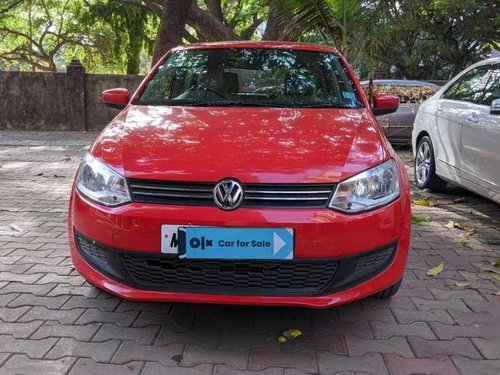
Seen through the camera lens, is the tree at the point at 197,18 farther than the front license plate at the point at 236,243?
Yes

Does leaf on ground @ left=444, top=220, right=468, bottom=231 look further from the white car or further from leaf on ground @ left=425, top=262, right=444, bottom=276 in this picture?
leaf on ground @ left=425, top=262, right=444, bottom=276

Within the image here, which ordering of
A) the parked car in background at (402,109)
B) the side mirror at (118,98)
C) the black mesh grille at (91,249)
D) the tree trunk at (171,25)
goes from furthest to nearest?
1. the parked car in background at (402,109)
2. the tree trunk at (171,25)
3. the side mirror at (118,98)
4. the black mesh grille at (91,249)

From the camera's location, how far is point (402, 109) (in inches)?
374

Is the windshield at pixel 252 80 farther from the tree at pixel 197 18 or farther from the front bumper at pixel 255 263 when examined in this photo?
the tree at pixel 197 18

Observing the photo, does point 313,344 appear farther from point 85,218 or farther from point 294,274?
point 85,218

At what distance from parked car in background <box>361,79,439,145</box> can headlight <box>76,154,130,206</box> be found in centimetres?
687

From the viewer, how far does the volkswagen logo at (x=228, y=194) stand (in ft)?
8.47

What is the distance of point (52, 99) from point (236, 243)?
39.2ft

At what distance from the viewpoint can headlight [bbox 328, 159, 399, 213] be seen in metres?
2.63

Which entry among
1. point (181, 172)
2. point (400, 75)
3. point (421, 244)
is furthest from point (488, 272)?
point (400, 75)

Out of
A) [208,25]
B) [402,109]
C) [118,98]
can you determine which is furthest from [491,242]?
[208,25]

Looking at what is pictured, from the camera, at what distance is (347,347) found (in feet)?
9.14

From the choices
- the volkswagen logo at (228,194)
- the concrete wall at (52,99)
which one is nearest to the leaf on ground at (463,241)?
the volkswagen logo at (228,194)

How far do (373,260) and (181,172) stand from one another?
1.03 m
